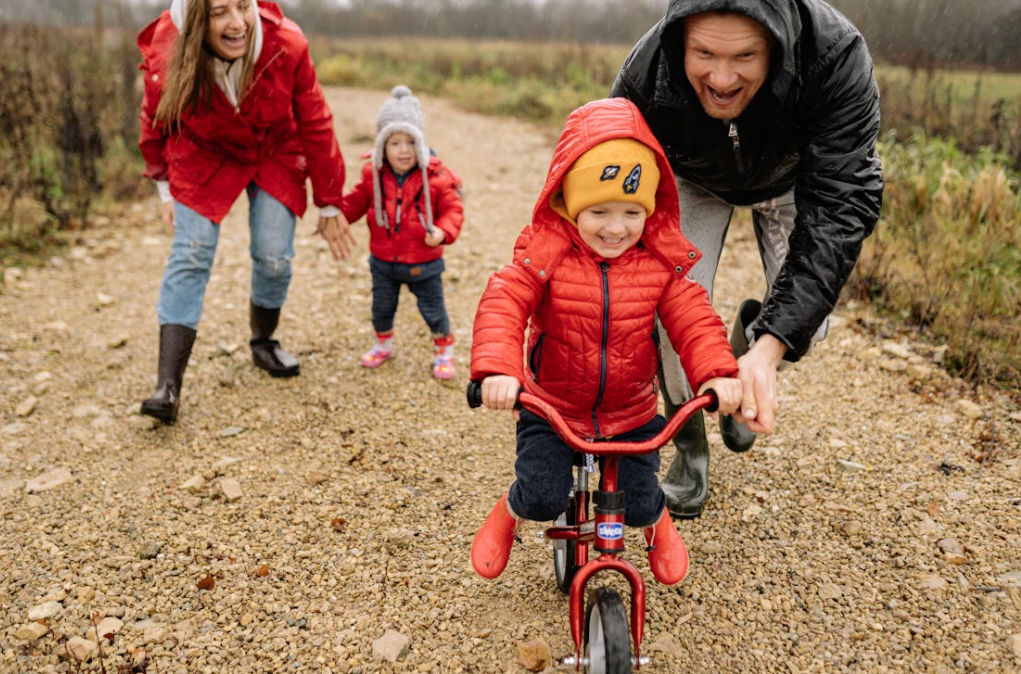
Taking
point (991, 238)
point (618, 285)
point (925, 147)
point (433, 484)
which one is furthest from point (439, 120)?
point (618, 285)

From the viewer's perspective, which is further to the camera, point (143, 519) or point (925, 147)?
point (925, 147)

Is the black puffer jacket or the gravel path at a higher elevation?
the black puffer jacket

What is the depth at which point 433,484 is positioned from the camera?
12.2ft

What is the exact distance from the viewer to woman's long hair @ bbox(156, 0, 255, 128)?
355cm

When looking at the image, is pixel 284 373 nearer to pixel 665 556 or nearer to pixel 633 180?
pixel 665 556

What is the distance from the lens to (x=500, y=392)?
2.23 m

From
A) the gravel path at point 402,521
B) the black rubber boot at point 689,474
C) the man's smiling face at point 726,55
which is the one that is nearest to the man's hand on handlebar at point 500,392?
the gravel path at point 402,521

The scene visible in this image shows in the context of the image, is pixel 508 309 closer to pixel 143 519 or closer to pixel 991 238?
pixel 143 519

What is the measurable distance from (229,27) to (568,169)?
79.0 inches

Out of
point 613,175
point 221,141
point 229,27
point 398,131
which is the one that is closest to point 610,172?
point 613,175

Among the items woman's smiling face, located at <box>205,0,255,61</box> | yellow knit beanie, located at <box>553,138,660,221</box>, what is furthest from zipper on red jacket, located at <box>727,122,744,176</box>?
woman's smiling face, located at <box>205,0,255,61</box>

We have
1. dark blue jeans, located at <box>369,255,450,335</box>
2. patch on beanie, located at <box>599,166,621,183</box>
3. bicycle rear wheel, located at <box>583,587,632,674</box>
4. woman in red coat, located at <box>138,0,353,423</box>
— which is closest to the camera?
bicycle rear wheel, located at <box>583,587,632,674</box>

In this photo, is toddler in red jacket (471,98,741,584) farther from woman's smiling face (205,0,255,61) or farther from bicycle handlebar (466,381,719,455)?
woman's smiling face (205,0,255,61)

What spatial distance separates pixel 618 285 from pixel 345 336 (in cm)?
319
